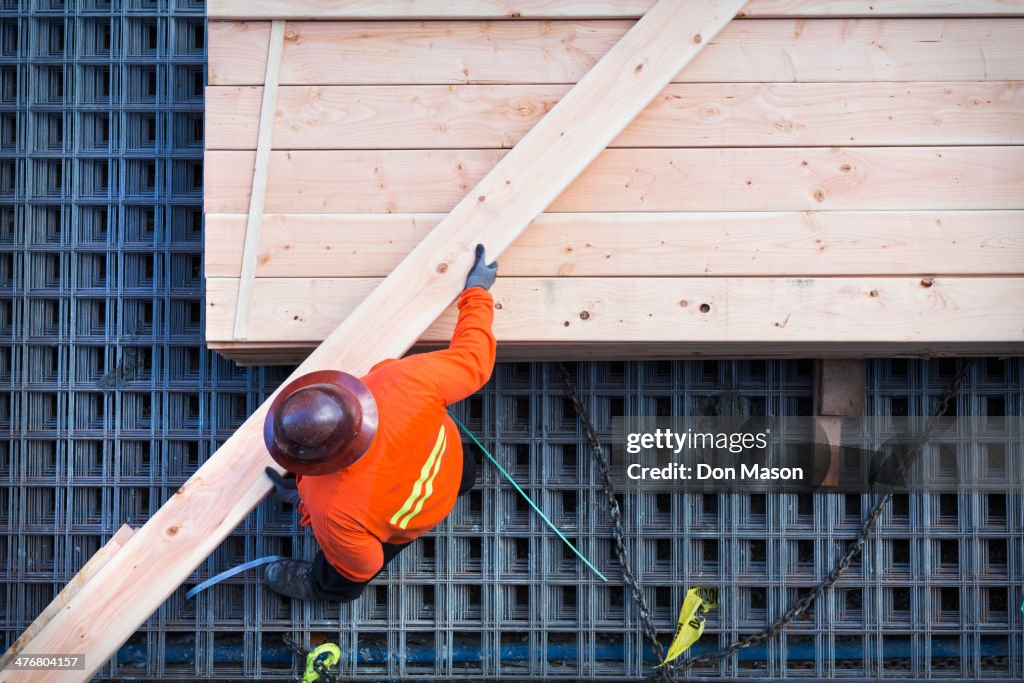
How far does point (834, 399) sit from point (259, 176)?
2.53m

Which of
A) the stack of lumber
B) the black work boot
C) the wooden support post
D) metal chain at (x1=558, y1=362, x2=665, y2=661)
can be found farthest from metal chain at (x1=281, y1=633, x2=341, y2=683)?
the wooden support post

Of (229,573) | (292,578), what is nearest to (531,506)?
(292,578)

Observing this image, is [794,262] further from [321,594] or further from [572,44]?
[321,594]

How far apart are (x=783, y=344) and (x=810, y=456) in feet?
2.38

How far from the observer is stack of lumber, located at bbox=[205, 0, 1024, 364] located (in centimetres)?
275

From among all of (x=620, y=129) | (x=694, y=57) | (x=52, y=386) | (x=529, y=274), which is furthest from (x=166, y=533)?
(x=694, y=57)

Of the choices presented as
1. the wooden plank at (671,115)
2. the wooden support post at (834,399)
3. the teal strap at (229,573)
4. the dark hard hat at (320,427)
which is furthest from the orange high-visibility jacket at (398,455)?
the wooden support post at (834,399)

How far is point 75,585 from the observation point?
2.81 metres

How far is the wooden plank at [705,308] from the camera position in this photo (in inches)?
108

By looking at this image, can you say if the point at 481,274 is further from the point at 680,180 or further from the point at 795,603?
the point at 795,603

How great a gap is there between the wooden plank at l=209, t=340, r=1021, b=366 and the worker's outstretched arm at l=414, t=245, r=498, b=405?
33 centimetres

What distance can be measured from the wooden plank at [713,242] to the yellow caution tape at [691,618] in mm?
1520

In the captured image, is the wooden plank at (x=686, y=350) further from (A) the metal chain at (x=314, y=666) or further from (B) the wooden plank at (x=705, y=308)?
(A) the metal chain at (x=314, y=666)

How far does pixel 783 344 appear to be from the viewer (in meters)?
2.83
